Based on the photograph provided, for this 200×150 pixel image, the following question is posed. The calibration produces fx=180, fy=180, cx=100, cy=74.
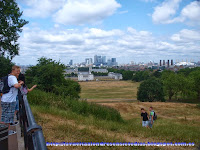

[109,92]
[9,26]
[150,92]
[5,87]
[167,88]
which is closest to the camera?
[5,87]

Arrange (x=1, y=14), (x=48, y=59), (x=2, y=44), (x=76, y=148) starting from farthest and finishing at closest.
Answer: (x=48, y=59)
(x=2, y=44)
(x=1, y=14)
(x=76, y=148)

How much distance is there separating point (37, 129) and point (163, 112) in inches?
1123

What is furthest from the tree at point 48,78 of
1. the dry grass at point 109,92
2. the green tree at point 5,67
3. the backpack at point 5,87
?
the dry grass at point 109,92

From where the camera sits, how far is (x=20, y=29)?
17.9 meters

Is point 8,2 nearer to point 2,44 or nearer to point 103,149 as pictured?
point 2,44

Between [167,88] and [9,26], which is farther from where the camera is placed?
[167,88]

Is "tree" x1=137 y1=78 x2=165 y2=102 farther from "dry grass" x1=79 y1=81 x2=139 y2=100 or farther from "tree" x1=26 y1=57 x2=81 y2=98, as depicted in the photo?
"tree" x1=26 y1=57 x2=81 y2=98

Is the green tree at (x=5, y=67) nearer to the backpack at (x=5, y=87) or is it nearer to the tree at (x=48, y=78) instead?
the tree at (x=48, y=78)

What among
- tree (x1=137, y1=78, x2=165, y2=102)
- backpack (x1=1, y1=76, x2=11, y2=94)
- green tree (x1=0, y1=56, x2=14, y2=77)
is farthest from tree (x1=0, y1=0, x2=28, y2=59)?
tree (x1=137, y1=78, x2=165, y2=102)

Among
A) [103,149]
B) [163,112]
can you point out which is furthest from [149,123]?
[163,112]

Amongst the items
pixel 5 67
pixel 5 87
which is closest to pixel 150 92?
pixel 5 67

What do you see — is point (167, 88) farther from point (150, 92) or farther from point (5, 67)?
point (5, 67)

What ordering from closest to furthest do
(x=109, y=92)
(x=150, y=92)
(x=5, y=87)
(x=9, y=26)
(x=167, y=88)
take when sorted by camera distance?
(x=5, y=87) → (x=9, y=26) → (x=150, y=92) → (x=167, y=88) → (x=109, y=92)

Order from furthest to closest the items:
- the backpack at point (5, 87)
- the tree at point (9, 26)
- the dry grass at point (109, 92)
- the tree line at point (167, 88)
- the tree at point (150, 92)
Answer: the dry grass at point (109, 92) < the tree line at point (167, 88) < the tree at point (150, 92) < the tree at point (9, 26) < the backpack at point (5, 87)
